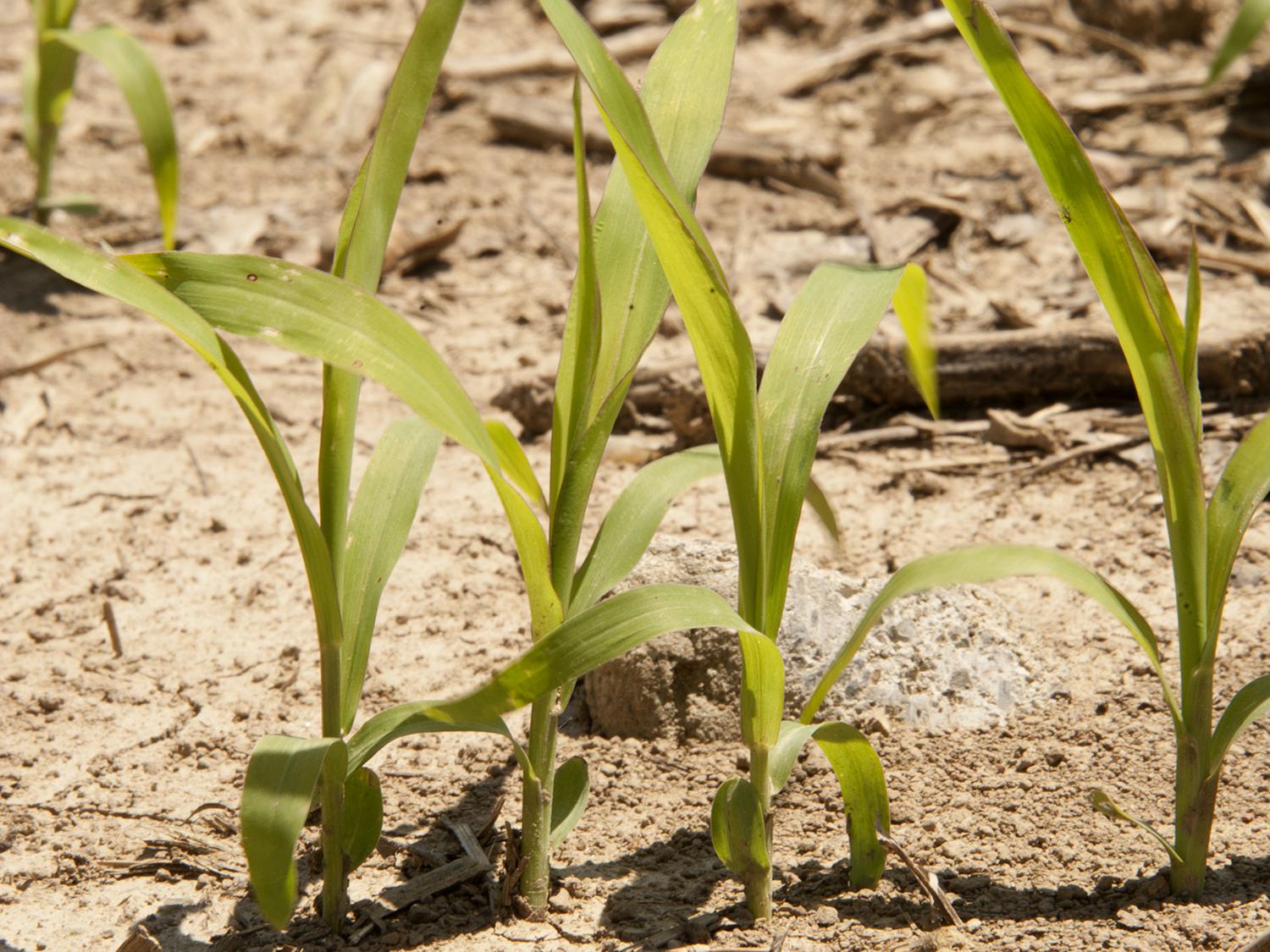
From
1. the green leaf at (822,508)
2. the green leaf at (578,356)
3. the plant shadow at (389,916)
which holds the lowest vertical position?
the plant shadow at (389,916)

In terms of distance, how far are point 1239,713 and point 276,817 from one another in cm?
94

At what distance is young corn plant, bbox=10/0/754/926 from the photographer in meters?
1.08

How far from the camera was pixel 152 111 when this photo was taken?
2.57 meters

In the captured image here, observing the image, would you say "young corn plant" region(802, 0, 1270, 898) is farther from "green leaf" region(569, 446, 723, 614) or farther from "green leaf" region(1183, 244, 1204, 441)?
"green leaf" region(569, 446, 723, 614)

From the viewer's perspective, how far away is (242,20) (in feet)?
13.8

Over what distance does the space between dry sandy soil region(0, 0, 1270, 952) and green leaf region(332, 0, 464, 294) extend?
73 cm

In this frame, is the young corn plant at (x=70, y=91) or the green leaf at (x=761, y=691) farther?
the young corn plant at (x=70, y=91)

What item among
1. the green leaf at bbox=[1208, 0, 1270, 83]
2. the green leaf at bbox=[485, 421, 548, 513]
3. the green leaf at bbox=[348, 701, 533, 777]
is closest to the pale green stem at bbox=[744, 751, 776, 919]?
the green leaf at bbox=[348, 701, 533, 777]

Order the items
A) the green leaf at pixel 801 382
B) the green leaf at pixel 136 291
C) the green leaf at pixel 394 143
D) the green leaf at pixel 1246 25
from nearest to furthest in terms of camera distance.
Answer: the green leaf at pixel 136 291, the green leaf at pixel 394 143, the green leaf at pixel 801 382, the green leaf at pixel 1246 25

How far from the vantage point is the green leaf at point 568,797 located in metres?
1.40

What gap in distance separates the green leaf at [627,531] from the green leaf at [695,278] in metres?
0.15

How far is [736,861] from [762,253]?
197 centimetres

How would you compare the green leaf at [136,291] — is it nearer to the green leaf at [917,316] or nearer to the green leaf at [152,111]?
the green leaf at [917,316]

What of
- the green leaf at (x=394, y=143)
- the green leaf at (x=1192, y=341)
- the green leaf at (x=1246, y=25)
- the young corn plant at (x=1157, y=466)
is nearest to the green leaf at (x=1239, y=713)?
the young corn plant at (x=1157, y=466)
